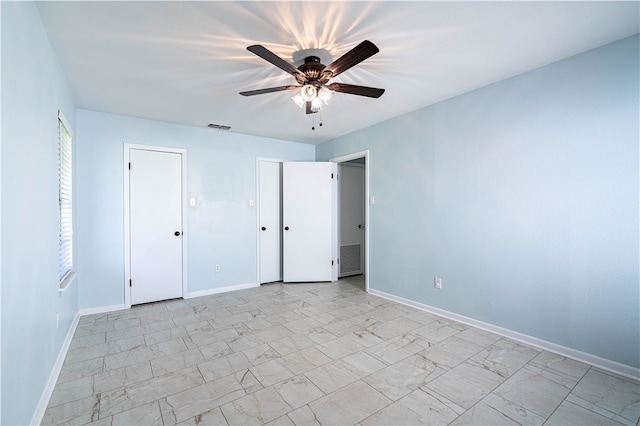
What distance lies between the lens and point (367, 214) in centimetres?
417

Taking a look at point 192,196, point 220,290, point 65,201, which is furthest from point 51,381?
point 192,196

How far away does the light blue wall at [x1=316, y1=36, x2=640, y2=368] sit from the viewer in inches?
Answer: 82.4

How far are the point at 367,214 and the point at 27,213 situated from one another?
3453 mm

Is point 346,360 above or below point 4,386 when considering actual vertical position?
below

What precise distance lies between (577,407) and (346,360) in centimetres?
147

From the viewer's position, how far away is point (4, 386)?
4.03 feet

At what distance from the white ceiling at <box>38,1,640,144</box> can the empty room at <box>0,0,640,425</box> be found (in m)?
0.02

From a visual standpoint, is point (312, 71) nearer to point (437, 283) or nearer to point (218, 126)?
point (218, 126)


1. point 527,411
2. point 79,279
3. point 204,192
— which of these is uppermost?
point 204,192

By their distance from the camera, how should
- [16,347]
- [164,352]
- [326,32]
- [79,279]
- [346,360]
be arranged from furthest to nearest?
[79,279]
[164,352]
[346,360]
[326,32]
[16,347]

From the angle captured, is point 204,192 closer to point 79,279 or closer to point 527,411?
point 79,279

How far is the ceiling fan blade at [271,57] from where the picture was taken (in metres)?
1.65

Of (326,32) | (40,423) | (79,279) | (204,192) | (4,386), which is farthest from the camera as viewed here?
(204,192)

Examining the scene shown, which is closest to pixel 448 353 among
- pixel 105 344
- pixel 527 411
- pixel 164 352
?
pixel 527 411
